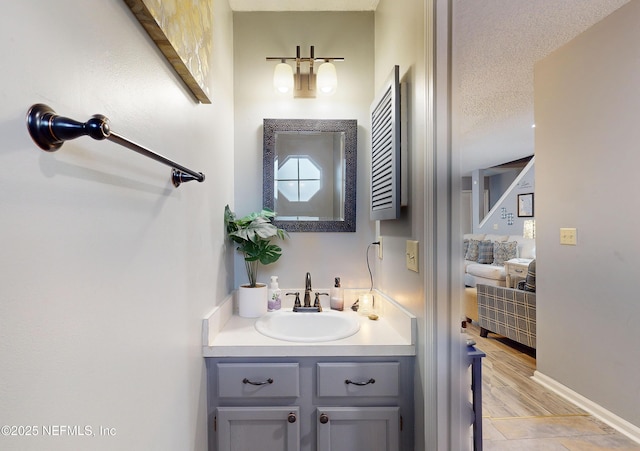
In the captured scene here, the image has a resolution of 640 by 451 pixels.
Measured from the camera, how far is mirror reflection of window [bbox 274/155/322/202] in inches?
70.7

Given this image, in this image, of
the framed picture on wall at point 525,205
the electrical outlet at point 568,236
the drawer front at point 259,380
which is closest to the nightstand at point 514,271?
the framed picture on wall at point 525,205

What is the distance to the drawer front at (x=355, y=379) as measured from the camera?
47.2 inches

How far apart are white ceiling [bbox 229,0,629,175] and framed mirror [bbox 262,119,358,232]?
0.67m

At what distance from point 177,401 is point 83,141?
0.82m

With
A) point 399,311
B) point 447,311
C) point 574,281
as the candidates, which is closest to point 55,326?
point 447,311

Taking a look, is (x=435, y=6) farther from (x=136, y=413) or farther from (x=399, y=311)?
(x=136, y=413)

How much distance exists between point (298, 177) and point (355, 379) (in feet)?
3.80

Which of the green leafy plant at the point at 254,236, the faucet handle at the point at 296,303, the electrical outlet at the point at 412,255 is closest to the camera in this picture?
the electrical outlet at the point at 412,255

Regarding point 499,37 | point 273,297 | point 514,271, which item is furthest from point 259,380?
point 514,271

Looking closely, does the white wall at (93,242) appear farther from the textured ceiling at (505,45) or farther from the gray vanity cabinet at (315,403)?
the textured ceiling at (505,45)

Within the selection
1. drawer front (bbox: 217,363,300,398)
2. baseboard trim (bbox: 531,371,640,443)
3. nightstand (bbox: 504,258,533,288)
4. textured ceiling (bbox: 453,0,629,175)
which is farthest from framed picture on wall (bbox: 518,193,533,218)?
drawer front (bbox: 217,363,300,398)

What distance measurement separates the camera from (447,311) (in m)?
A: 1.01

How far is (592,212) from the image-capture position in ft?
6.52

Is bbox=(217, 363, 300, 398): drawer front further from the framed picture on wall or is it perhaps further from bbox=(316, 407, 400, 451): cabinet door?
the framed picture on wall
